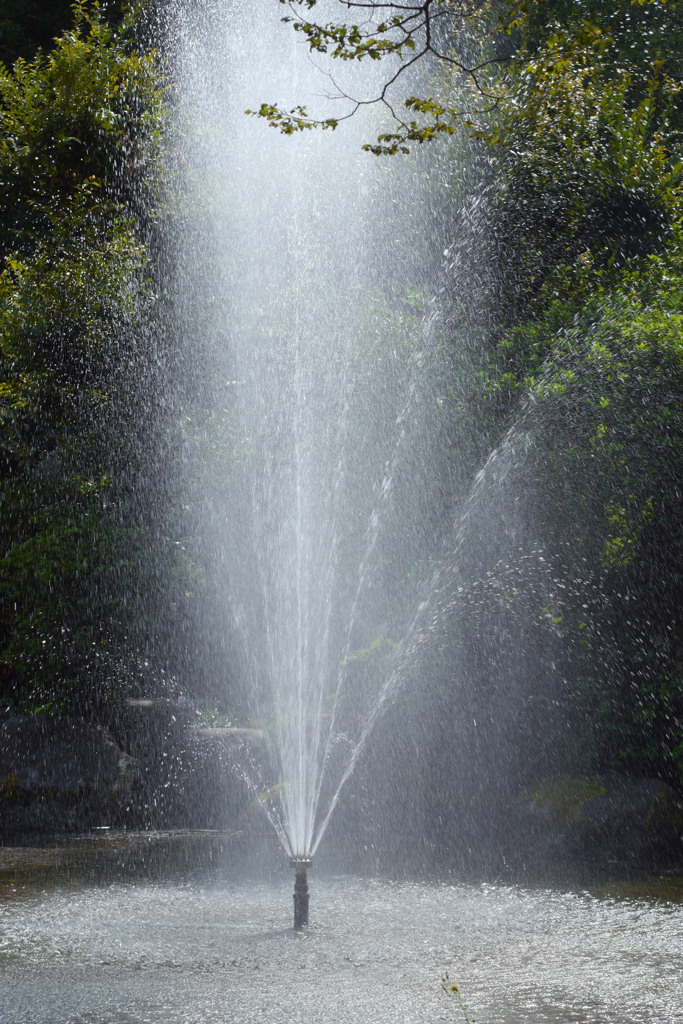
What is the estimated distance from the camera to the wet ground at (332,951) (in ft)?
12.7

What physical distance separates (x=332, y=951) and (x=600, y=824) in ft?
12.0

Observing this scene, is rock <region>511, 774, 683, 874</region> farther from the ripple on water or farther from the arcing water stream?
the arcing water stream

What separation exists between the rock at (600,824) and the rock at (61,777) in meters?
4.50

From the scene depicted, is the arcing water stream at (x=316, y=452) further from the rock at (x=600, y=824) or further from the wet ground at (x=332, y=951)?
the wet ground at (x=332, y=951)

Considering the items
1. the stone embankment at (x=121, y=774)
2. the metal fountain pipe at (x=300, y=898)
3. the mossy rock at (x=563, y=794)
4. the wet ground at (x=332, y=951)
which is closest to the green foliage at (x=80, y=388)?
the stone embankment at (x=121, y=774)

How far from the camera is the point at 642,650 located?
29.0 ft

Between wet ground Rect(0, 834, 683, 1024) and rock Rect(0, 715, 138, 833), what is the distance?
3.10m

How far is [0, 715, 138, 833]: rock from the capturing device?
998cm

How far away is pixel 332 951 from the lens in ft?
15.3

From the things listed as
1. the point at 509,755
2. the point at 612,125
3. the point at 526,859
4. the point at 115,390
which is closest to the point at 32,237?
the point at 115,390

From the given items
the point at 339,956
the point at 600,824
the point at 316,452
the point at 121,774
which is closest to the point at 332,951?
the point at 339,956

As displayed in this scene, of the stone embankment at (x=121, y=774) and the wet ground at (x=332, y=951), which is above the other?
the stone embankment at (x=121, y=774)

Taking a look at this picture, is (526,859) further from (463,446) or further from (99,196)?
(99,196)

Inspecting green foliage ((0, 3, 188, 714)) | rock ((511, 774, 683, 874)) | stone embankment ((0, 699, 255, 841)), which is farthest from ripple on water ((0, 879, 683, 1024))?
green foliage ((0, 3, 188, 714))
